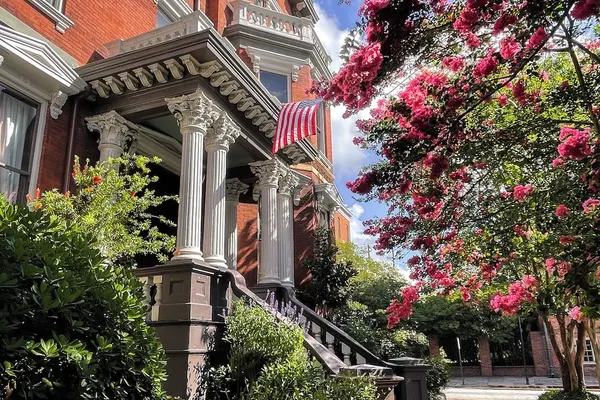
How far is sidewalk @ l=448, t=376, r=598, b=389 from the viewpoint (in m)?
22.0

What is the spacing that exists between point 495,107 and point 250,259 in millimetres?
7919

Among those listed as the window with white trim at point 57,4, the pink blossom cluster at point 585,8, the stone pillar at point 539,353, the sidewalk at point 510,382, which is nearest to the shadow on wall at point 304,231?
the window with white trim at point 57,4

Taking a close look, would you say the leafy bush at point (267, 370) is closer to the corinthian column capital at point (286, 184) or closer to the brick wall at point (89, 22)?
the corinthian column capital at point (286, 184)

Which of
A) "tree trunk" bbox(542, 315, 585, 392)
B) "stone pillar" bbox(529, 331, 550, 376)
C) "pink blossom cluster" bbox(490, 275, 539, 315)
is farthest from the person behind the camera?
"stone pillar" bbox(529, 331, 550, 376)

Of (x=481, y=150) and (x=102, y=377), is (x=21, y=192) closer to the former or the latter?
(x=102, y=377)

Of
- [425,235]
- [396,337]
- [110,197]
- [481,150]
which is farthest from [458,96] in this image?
[396,337]

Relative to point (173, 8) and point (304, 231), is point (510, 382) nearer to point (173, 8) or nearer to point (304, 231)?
point (304, 231)

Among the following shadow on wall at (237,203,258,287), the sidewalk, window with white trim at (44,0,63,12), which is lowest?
the sidewalk

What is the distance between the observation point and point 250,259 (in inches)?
518

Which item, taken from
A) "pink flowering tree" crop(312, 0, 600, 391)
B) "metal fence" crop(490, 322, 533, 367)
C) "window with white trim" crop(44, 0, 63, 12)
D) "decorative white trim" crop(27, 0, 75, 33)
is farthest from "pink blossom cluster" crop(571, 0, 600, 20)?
"metal fence" crop(490, 322, 533, 367)

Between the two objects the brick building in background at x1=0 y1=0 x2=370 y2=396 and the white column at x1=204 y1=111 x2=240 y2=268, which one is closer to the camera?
the brick building in background at x1=0 y1=0 x2=370 y2=396

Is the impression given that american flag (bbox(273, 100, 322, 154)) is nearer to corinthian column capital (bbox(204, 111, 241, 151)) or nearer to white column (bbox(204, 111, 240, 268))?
white column (bbox(204, 111, 240, 268))

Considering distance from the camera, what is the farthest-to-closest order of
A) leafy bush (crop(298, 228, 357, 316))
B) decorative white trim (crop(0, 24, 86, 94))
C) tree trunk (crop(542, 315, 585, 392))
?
1. leafy bush (crop(298, 228, 357, 316))
2. tree trunk (crop(542, 315, 585, 392))
3. decorative white trim (crop(0, 24, 86, 94))

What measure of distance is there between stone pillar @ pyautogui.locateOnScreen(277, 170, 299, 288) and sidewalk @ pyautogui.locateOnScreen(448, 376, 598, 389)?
15.2m
